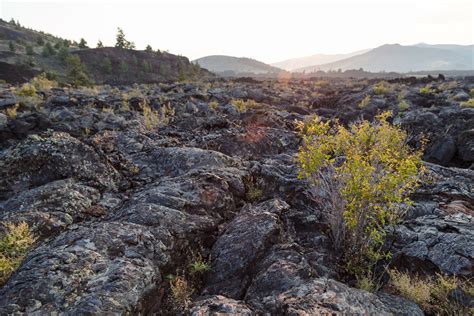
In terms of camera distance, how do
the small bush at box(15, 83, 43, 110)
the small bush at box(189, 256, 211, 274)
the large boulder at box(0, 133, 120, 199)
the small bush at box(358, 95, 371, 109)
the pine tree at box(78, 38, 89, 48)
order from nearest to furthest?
the small bush at box(189, 256, 211, 274) < the large boulder at box(0, 133, 120, 199) < the small bush at box(15, 83, 43, 110) < the small bush at box(358, 95, 371, 109) < the pine tree at box(78, 38, 89, 48)

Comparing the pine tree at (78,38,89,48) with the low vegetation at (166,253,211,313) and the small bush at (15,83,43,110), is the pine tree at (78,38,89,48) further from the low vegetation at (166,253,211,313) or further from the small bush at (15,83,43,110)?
the low vegetation at (166,253,211,313)

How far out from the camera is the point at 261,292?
203 inches

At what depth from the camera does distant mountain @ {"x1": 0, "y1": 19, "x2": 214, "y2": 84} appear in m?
62.6

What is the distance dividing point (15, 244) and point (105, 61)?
7672cm

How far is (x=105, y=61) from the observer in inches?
2884

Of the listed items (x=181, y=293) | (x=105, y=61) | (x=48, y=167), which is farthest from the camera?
(x=105, y=61)

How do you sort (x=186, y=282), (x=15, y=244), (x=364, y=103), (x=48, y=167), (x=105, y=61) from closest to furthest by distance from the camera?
(x=186, y=282) → (x=15, y=244) → (x=48, y=167) → (x=364, y=103) → (x=105, y=61)

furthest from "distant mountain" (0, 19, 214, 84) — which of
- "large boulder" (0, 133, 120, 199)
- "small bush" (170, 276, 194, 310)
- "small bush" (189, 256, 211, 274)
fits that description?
"small bush" (170, 276, 194, 310)

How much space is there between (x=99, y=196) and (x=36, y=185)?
5.96 feet

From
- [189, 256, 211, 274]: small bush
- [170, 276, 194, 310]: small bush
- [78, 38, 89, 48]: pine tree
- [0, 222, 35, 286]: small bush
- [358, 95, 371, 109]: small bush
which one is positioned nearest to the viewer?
[170, 276, 194, 310]: small bush

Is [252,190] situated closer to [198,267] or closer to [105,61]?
[198,267]

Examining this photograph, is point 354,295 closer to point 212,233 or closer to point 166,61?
point 212,233

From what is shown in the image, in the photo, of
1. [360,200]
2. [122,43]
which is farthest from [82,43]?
[360,200]

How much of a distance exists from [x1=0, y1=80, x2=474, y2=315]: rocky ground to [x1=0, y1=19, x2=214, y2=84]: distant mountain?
49.3 meters
